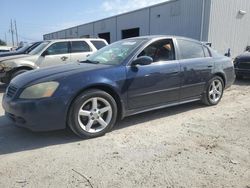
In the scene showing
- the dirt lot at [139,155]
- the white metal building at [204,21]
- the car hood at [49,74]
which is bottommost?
the dirt lot at [139,155]

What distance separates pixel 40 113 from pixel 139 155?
1517mm

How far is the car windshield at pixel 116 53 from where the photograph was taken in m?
4.86

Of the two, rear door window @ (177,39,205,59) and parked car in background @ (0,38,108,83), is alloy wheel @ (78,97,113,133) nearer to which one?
rear door window @ (177,39,205,59)

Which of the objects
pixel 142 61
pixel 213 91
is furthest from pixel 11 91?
pixel 213 91

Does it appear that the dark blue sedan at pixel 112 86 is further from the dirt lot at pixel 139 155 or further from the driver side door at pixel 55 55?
the driver side door at pixel 55 55

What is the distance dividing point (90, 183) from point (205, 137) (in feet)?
6.98

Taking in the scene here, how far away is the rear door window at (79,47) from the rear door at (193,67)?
4.98 metres

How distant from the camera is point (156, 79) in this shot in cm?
494

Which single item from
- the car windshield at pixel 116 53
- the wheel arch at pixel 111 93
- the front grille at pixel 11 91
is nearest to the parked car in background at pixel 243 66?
the car windshield at pixel 116 53

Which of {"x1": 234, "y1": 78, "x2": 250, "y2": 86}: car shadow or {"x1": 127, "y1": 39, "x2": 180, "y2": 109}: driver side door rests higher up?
{"x1": 127, "y1": 39, "x2": 180, "y2": 109}: driver side door

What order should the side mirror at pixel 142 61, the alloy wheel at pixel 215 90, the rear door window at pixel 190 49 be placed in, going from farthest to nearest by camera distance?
the alloy wheel at pixel 215 90
the rear door window at pixel 190 49
the side mirror at pixel 142 61

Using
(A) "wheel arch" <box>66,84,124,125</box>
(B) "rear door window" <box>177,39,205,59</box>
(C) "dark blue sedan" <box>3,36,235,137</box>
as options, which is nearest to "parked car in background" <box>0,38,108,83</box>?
(C) "dark blue sedan" <box>3,36,235,137</box>

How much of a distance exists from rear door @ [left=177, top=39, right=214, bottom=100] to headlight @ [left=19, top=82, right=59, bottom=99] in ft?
8.38

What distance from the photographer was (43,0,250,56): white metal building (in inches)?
742
